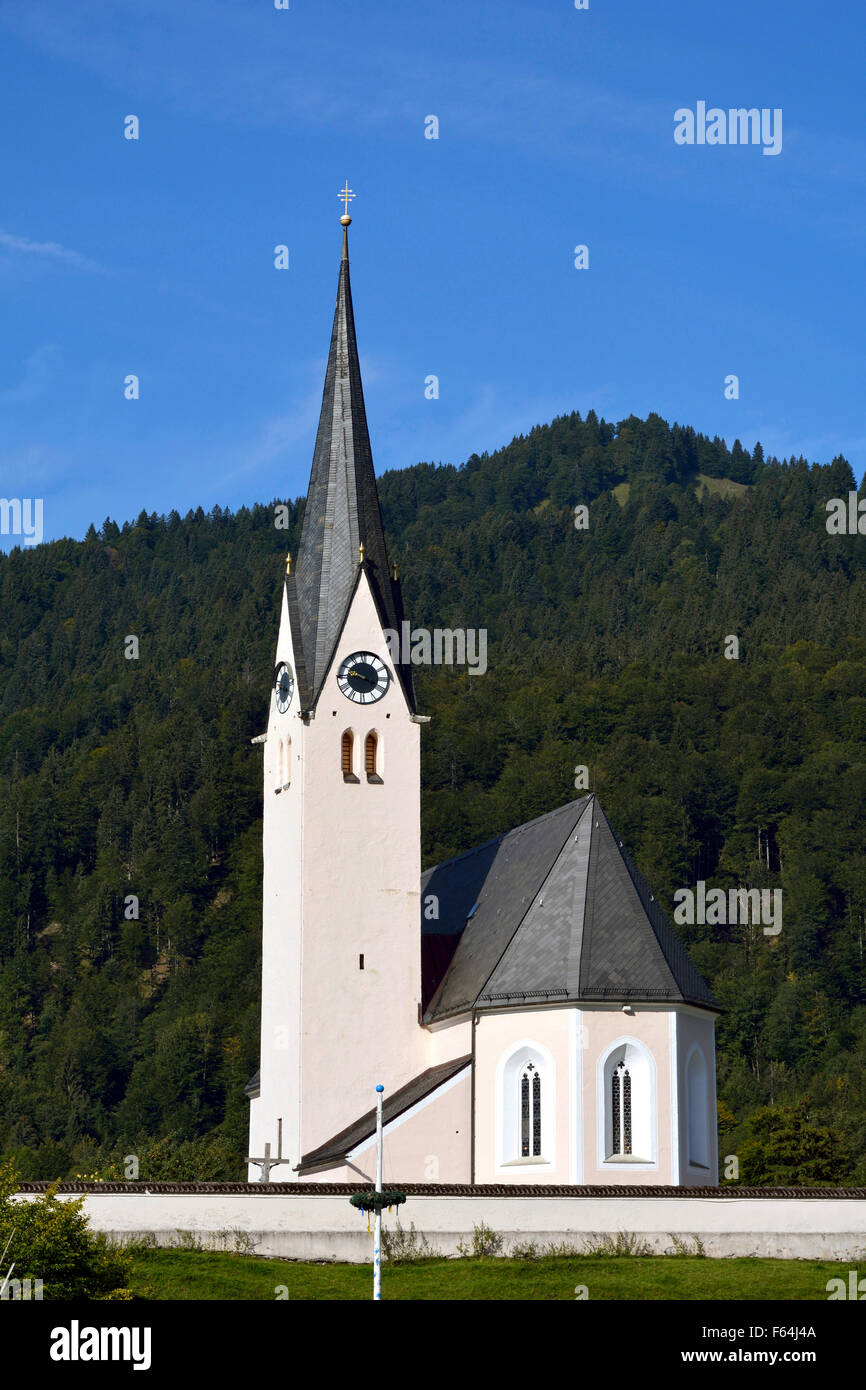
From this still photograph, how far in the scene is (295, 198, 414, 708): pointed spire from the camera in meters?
53.5

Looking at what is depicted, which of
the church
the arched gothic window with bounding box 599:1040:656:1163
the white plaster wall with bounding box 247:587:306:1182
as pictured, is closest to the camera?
the arched gothic window with bounding box 599:1040:656:1163

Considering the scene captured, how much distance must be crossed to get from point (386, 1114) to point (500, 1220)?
26.0 ft

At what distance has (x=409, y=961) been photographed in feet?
170

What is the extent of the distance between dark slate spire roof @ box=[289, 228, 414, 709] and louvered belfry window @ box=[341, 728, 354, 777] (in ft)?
4.52

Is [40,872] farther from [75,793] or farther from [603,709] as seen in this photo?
[603,709]

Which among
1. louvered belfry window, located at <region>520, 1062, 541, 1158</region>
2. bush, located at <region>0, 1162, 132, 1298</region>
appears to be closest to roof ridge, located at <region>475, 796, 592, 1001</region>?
louvered belfry window, located at <region>520, 1062, 541, 1158</region>

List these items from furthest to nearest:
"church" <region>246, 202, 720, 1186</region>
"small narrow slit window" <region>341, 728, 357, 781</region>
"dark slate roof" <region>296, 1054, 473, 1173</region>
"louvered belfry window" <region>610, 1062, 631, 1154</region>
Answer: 1. "small narrow slit window" <region>341, 728, 357, 781</region>
2. "dark slate roof" <region>296, 1054, 473, 1173</region>
3. "church" <region>246, 202, 720, 1186</region>
4. "louvered belfry window" <region>610, 1062, 631, 1154</region>

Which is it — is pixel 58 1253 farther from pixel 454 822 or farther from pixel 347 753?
pixel 454 822

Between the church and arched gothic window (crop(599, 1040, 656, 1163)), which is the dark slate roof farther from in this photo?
arched gothic window (crop(599, 1040, 656, 1163))

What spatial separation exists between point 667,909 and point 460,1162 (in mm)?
94899

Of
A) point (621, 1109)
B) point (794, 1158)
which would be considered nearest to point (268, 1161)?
point (621, 1109)
